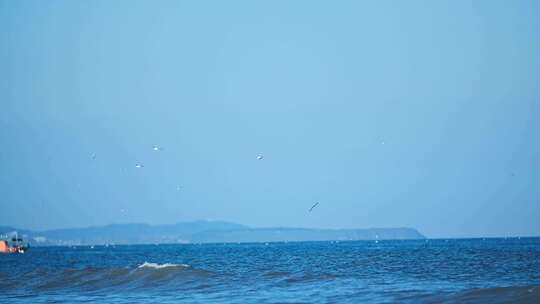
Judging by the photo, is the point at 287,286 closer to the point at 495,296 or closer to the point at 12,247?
the point at 495,296

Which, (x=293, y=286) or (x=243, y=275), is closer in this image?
(x=293, y=286)

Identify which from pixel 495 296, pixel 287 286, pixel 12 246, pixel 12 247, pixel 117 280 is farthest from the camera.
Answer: pixel 12 246

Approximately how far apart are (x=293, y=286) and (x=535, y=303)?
11.4 metres

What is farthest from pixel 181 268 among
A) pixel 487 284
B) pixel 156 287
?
pixel 487 284

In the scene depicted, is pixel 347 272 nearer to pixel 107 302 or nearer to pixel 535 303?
pixel 107 302

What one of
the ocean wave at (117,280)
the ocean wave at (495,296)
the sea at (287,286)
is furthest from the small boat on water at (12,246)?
the ocean wave at (495,296)

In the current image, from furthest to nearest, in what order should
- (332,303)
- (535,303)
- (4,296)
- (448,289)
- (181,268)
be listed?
1. (181,268)
2. (4,296)
3. (448,289)
4. (332,303)
5. (535,303)

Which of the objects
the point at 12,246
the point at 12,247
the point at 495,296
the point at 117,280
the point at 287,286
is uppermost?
the point at 12,246

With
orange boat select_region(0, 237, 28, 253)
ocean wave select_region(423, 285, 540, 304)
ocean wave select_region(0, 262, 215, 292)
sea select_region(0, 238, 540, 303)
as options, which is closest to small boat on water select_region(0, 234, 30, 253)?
orange boat select_region(0, 237, 28, 253)

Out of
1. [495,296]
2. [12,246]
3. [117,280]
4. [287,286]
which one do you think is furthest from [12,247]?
[495,296]

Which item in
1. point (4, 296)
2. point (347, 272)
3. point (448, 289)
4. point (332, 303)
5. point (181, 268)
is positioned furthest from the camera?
point (181, 268)

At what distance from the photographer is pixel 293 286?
33750mm

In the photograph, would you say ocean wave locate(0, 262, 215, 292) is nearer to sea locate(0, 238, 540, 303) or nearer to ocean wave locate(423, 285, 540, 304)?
sea locate(0, 238, 540, 303)

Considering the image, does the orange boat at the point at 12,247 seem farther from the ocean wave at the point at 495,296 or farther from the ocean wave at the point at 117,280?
the ocean wave at the point at 495,296
